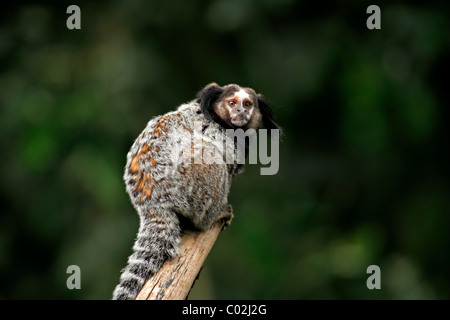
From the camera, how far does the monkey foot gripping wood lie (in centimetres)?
420

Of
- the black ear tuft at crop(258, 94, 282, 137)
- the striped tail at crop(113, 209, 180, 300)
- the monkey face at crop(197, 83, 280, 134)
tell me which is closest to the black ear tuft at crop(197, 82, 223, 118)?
the monkey face at crop(197, 83, 280, 134)

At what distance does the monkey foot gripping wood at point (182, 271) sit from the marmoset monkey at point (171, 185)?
64mm

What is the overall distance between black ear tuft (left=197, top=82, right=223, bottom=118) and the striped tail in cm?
115

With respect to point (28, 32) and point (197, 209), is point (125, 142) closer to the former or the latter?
point (28, 32)

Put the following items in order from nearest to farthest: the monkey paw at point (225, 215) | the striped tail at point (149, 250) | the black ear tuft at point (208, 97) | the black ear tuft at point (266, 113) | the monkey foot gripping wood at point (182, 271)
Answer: the monkey foot gripping wood at point (182, 271)
the striped tail at point (149, 250)
the monkey paw at point (225, 215)
the black ear tuft at point (208, 97)
the black ear tuft at point (266, 113)

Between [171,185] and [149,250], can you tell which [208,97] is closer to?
[171,185]

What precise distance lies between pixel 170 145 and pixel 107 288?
18.2 feet

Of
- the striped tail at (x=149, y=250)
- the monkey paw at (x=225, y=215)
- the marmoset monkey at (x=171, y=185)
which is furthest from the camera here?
the monkey paw at (x=225, y=215)

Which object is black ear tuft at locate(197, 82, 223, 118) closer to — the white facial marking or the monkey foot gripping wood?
the white facial marking

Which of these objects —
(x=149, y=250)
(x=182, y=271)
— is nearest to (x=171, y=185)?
(x=149, y=250)

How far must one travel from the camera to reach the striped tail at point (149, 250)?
4.30 metres

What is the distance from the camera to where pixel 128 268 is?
4375mm

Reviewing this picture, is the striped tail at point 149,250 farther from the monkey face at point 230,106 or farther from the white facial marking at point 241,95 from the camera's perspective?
the white facial marking at point 241,95

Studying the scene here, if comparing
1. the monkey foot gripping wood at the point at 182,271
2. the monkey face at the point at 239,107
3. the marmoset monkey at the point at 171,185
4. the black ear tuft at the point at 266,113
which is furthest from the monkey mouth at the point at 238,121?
the monkey foot gripping wood at the point at 182,271
